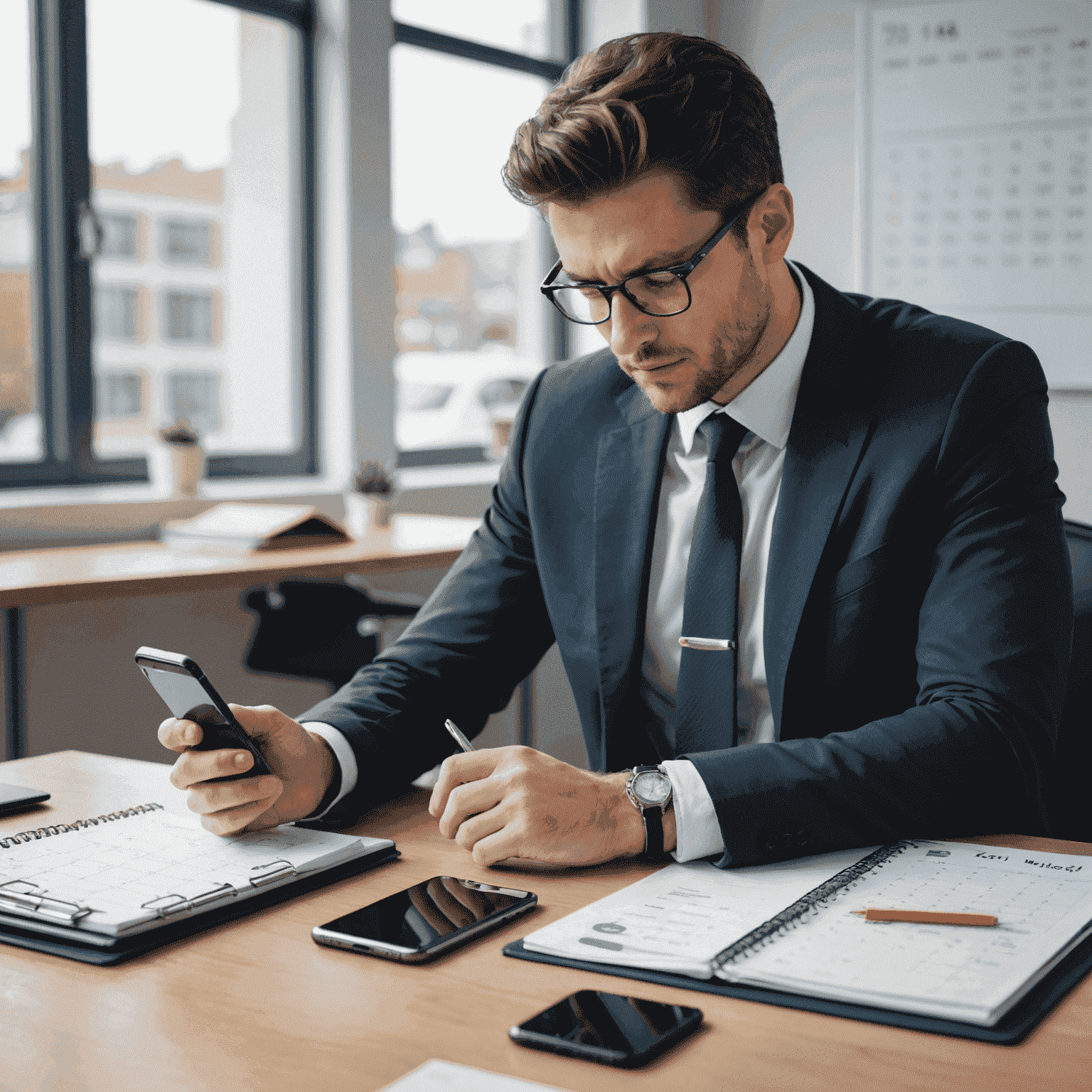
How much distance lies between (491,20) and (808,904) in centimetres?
378

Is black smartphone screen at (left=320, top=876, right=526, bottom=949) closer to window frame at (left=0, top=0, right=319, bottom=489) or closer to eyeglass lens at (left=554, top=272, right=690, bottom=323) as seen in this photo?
eyeglass lens at (left=554, top=272, right=690, bottom=323)

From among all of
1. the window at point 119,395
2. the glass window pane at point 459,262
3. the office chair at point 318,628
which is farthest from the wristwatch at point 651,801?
the glass window pane at point 459,262

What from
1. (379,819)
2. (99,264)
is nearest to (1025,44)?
(99,264)

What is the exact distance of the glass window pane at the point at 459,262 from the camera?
12.6 ft

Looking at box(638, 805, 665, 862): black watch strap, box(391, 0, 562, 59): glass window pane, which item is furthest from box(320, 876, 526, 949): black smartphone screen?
box(391, 0, 562, 59): glass window pane

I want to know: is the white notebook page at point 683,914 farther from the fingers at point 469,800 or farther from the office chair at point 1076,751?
the office chair at point 1076,751

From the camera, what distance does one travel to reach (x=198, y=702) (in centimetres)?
100

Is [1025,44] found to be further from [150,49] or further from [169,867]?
[169,867]

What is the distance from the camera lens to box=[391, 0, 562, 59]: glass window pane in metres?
3.80

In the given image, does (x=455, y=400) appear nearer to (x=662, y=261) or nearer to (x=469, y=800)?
(x=662, y=261)

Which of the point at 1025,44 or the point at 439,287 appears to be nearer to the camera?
the point at 1025,44

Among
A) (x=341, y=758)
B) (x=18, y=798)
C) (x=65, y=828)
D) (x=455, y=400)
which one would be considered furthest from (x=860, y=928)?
(x=455, y=400)

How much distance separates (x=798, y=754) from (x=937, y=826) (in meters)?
0.12

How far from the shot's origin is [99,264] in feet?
9.94
